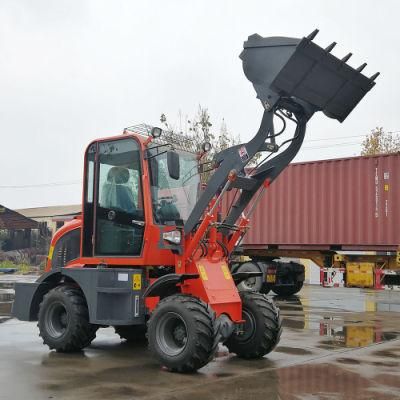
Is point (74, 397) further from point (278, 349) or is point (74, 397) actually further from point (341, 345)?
point (341, 345)

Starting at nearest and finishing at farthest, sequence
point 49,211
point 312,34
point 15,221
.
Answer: point 312,34 < point 15,221 < point 49,211

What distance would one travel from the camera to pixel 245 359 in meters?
6.87

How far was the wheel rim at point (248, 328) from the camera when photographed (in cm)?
685

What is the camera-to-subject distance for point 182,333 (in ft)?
20.5

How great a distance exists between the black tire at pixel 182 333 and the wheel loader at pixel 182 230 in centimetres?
1

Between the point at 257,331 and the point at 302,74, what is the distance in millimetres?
3003

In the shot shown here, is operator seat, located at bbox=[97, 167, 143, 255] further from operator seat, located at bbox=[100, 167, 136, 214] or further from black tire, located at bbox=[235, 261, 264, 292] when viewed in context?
black tire, located at bbox=[235, 261, 264, 292]

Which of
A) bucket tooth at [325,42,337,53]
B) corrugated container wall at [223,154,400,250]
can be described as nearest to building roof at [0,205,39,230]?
corrugated container wall at [223,154,400,250]

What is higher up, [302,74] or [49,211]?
[49,211]

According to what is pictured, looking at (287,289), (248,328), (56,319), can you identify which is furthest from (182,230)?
(287,289)

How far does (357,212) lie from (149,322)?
9.84 m

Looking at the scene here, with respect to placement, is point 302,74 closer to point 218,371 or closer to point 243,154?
point 243,154

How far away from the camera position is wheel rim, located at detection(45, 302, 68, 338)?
735cm

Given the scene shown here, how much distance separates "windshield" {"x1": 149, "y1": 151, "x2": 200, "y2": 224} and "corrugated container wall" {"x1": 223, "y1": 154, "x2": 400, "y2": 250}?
8.43 metres
